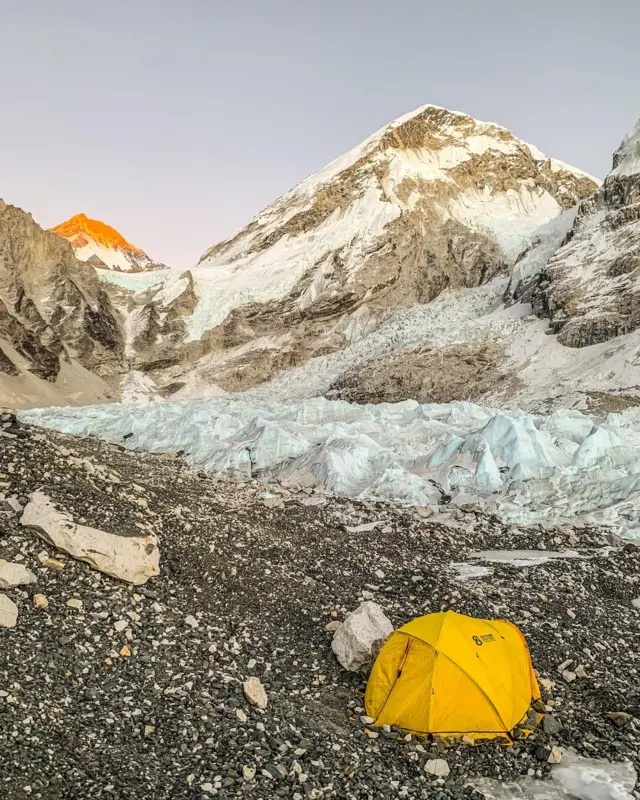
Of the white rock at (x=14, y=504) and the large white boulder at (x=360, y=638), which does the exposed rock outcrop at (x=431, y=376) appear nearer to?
the large white boulder at (x=360, y=638)

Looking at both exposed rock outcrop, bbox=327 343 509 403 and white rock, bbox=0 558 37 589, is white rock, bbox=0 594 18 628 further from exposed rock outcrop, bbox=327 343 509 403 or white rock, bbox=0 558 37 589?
exposed rock outcrop, bbox=327 343 509 403

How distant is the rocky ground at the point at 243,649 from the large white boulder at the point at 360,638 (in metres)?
0.23

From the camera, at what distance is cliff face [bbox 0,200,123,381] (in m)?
59.1

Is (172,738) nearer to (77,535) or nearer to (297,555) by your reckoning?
(77,535)

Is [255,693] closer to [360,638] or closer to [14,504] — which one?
[360,638]

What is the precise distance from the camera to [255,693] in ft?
23.0

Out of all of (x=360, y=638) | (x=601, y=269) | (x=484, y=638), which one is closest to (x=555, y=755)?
(x=484, y=638)

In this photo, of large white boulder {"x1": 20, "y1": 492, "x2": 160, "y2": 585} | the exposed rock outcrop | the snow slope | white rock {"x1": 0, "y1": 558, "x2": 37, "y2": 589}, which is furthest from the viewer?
the snow slope

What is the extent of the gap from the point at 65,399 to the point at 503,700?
5551 cm

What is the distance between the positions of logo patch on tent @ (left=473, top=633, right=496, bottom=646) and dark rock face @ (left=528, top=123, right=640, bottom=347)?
1641 inches

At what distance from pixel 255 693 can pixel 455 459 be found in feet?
43.7

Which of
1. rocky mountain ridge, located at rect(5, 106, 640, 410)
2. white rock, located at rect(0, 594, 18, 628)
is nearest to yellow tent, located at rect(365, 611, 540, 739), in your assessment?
white rock, located at rect(0, 594, 18, 628)

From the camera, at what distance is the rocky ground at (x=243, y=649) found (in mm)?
5840

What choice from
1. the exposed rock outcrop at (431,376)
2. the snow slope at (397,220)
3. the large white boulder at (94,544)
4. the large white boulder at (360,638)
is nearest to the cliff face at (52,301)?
the snow slope at (397,220)
